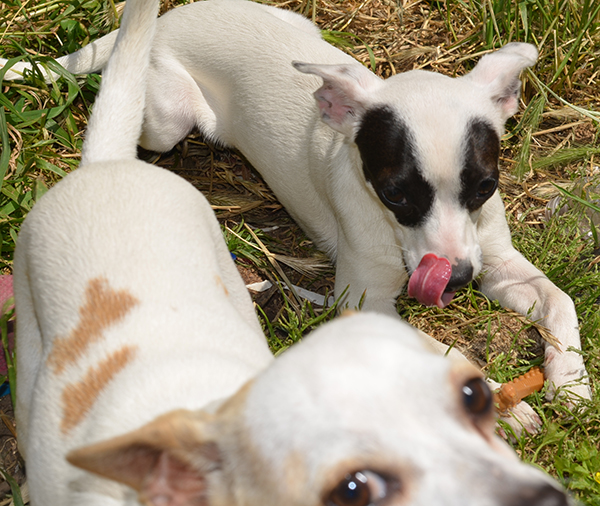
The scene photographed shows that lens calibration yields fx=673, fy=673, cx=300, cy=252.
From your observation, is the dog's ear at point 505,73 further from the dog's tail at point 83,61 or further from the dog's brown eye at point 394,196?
the dog's tail at point 83,61

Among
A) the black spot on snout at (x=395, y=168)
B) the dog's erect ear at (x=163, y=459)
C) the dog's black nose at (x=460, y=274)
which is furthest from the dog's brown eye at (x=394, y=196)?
the dog's erect ear at (x=163, y=459)

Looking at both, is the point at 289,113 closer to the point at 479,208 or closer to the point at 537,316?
the point at 479,208

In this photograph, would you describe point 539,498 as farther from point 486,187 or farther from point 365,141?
point 365,141

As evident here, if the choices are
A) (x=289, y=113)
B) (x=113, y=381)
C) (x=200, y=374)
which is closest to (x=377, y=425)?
(x=200, y=374)

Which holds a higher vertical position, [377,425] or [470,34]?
[377,425]

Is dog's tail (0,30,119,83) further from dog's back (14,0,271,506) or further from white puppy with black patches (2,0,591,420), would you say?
dog's back (14,0,271,506)

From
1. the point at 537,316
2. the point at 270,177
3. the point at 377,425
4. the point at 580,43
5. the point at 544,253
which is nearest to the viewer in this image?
the point at 377,425
